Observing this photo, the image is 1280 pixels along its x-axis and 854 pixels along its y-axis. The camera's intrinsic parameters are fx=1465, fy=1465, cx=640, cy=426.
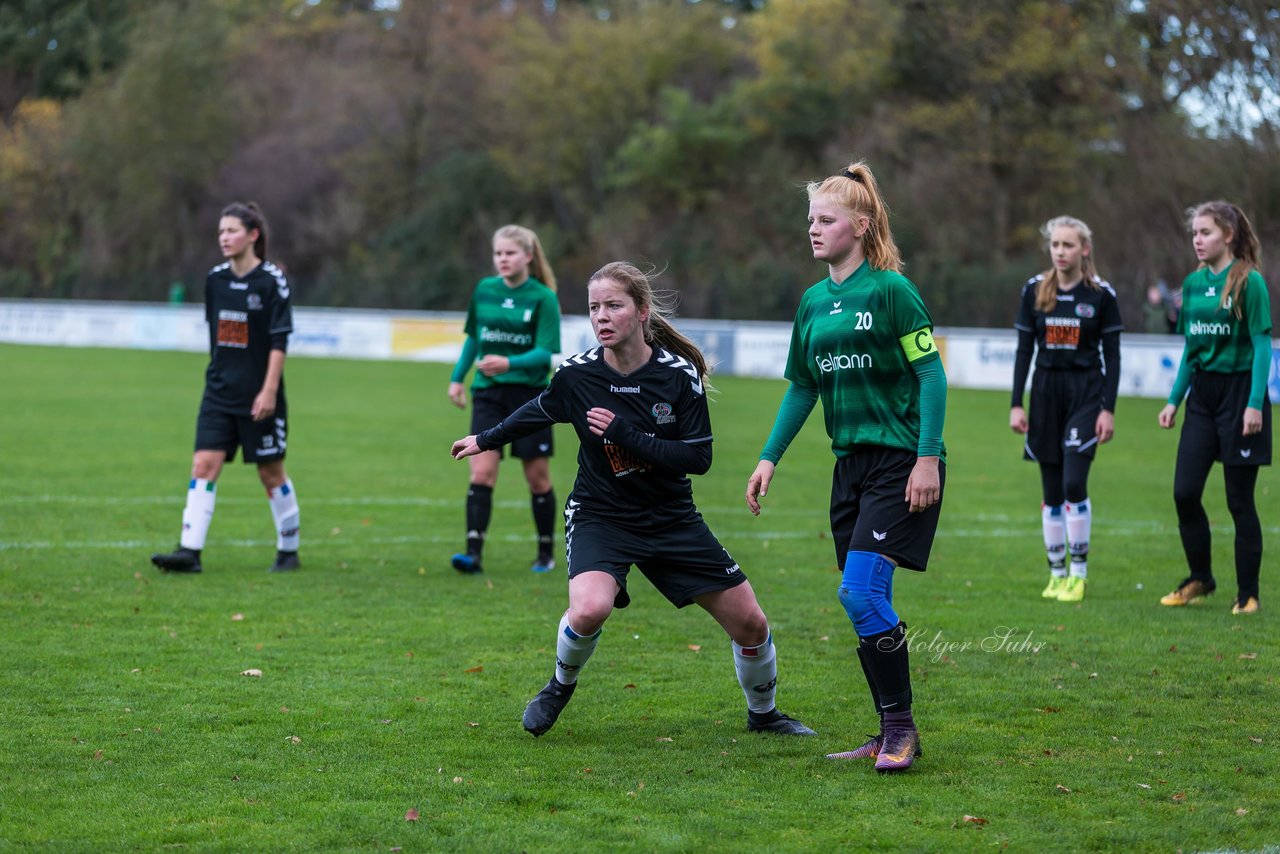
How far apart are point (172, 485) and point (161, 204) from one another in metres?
49.6

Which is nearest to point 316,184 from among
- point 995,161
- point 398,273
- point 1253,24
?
point 398,273

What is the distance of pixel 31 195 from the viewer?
60125mm

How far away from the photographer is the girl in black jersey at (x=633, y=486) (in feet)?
17.8

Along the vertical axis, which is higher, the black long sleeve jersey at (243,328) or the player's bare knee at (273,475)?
the black long sleeve jersey at (243,328)

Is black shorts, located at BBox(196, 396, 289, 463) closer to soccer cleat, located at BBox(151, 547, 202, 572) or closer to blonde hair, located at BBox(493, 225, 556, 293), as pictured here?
soccer cleat, located at BBox(151, 547, 202, 572)

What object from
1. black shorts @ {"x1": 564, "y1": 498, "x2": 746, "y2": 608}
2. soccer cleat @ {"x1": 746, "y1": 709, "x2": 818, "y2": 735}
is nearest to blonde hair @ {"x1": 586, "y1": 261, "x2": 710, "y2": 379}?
black shorts @ {"x1": 564, "y1": 498, "x2": 746, "y2": 608}

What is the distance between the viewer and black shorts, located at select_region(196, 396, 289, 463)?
9.10 metres

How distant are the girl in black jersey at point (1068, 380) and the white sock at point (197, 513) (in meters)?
4.90

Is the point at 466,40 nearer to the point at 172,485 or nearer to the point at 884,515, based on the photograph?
the point at 172,485

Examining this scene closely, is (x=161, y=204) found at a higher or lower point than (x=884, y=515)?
higher

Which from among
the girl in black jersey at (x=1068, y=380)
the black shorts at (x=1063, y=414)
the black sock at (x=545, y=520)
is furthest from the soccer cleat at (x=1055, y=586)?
the black sock at (x=545, y=520)

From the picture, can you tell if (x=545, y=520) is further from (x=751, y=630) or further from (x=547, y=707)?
(x=751, y=630)

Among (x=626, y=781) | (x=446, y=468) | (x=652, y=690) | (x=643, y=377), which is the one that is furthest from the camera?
(x=446, y=468)

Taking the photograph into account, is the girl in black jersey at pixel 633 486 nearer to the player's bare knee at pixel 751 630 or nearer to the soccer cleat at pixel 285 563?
the player's bare knee at pixel 751 630
